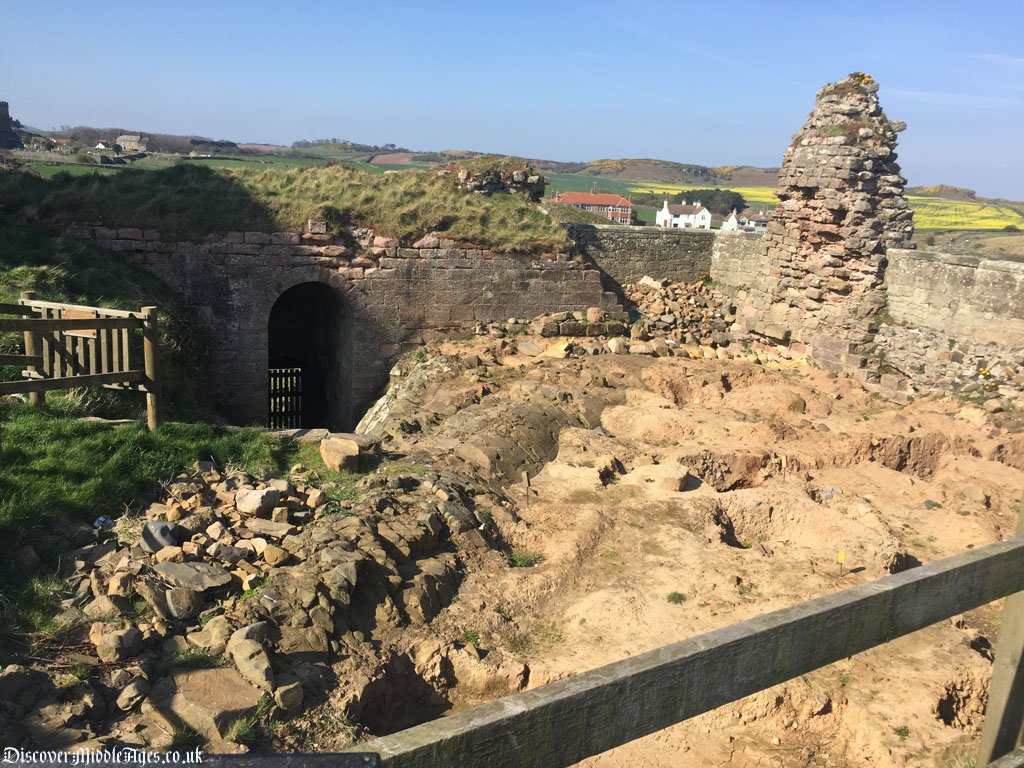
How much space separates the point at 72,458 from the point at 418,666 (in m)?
3.62

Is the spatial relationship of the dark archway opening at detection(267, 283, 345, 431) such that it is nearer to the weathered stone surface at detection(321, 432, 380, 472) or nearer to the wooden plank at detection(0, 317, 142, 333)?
the weathered stone surface at detection(321, 432, 380, 472)

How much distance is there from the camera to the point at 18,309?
7.54 metres

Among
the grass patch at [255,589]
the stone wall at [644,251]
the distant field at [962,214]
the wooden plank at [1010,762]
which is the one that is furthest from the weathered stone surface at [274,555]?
the distant field at [962,214]

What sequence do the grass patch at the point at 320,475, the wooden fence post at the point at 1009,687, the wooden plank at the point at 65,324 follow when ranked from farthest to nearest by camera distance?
the grass patch at the point at 320,475, the wooden plank at the point at 65,324, the wooden fence post at the point at 1009,687


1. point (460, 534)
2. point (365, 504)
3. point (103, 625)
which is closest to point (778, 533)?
point (460, 534)

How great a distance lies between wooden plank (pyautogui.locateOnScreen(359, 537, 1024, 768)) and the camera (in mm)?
1663

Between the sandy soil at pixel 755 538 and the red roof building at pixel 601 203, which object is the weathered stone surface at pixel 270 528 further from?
the red roof building at pixel 601 203

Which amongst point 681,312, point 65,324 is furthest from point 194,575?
point 681,312

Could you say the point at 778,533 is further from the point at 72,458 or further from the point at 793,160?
the point at 793,160

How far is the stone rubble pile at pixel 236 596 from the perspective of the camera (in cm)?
416

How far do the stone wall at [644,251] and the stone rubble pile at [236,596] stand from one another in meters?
10.3

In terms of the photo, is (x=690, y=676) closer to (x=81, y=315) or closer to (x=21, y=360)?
(x=21, y=360)

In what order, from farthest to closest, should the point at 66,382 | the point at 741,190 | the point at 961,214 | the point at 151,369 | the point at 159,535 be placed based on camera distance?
1. the point at 741,190
2. the point at 961,214
3. the point at 151,369
4. the point at 66,382
5. the point at 159,535

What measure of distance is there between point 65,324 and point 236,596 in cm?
308
